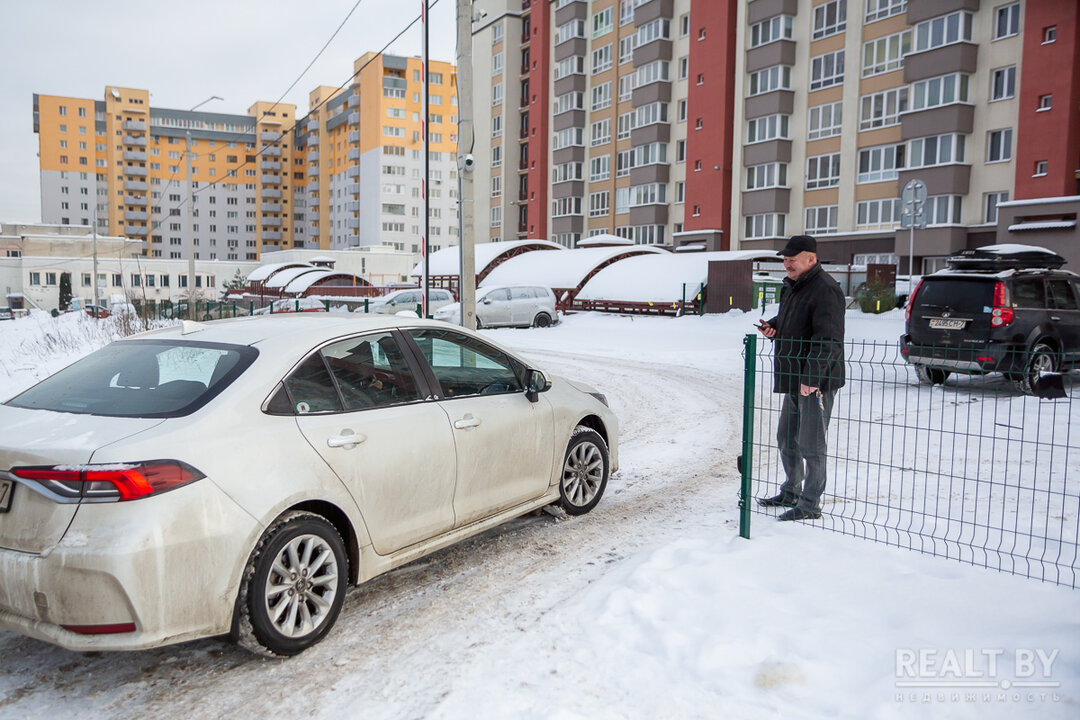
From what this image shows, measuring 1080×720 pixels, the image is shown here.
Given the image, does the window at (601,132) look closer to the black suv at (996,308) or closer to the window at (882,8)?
the window at (882,8)

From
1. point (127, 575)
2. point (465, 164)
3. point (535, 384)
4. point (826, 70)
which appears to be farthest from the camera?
point (826, 70)

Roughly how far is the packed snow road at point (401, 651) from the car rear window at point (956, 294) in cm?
734

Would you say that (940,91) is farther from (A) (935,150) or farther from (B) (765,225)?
(B) (765,225)

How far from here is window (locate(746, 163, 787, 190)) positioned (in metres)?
41.5

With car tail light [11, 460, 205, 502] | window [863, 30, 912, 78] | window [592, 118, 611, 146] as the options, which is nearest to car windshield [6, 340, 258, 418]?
car tail light [11, 460, 205, 502]

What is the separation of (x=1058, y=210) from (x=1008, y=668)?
99.5ft

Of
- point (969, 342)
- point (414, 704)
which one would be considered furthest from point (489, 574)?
point (969, 342)

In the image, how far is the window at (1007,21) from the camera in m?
32.1

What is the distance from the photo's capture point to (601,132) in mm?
53969

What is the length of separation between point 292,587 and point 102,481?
982mm

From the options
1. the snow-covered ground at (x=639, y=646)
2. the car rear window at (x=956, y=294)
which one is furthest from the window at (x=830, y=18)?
the snow-covered ground at (x=639, y=646)

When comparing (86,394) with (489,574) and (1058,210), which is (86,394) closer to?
(489,574)

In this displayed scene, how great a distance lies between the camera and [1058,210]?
2795 centimetres

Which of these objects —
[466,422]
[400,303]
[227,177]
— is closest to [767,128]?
[400,303]
